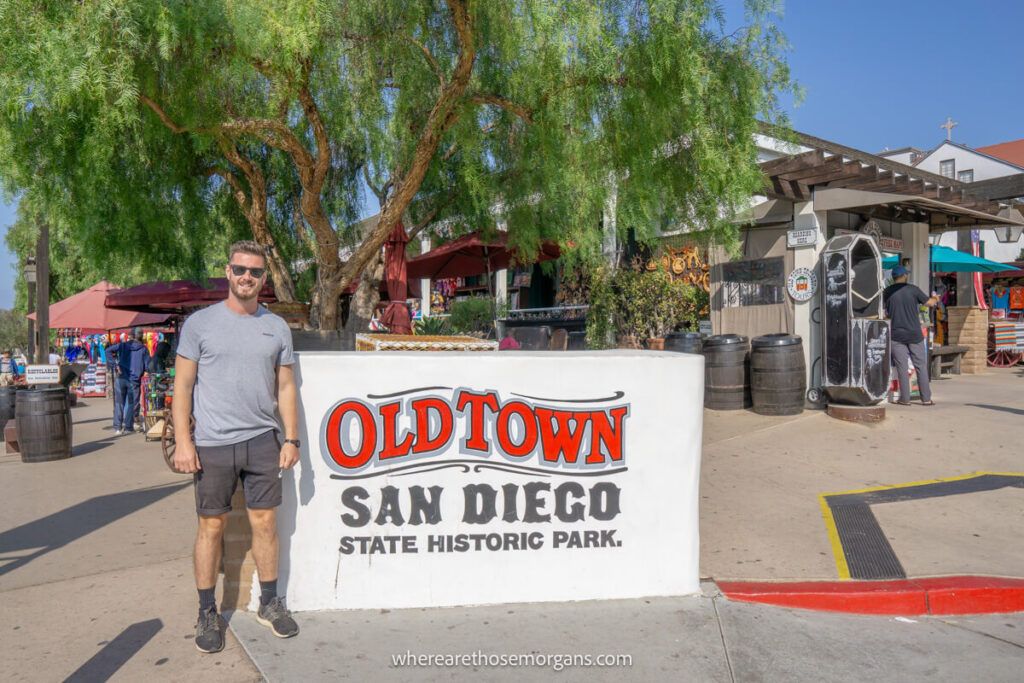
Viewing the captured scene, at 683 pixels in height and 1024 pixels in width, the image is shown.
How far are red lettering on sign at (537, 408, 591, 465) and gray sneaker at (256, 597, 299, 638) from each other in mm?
1574

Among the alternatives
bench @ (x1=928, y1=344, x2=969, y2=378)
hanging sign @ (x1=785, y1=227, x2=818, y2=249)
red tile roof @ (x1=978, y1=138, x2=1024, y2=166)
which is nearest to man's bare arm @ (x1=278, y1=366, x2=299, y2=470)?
hanging sign @ (x1=785, y1=227, x2=818, y2=249)

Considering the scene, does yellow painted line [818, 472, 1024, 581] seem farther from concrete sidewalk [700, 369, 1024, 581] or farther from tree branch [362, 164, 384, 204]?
tree branch [362, 164, 384, 204]

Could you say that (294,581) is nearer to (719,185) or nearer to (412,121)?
(719,185)

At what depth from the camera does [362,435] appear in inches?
156

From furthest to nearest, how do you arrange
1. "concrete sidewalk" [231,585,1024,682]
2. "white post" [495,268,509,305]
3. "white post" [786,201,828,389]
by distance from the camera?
"white post" [495,268,509,305] < "white post" [786,201,828,389] < "concrete sidewalk" [231,585,1024,682]

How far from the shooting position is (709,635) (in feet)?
12.1

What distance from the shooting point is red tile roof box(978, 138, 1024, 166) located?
49.6 metres

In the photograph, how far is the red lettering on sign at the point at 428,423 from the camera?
400cm

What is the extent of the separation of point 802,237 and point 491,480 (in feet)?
24.6

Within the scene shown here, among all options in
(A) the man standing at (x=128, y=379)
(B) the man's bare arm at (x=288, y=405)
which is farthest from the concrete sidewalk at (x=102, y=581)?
(A) the man standing at (x=128, y=379)

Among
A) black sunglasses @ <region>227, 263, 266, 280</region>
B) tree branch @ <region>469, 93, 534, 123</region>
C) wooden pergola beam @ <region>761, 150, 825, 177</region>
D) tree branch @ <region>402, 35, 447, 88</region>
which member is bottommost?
black sunglasses @ <region>227, 263, 266, 280</region>

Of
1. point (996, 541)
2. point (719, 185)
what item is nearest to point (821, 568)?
point (996, 541)

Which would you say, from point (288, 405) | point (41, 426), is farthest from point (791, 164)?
point (41, 426)

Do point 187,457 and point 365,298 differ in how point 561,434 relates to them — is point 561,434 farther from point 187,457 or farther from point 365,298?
point 365,298
